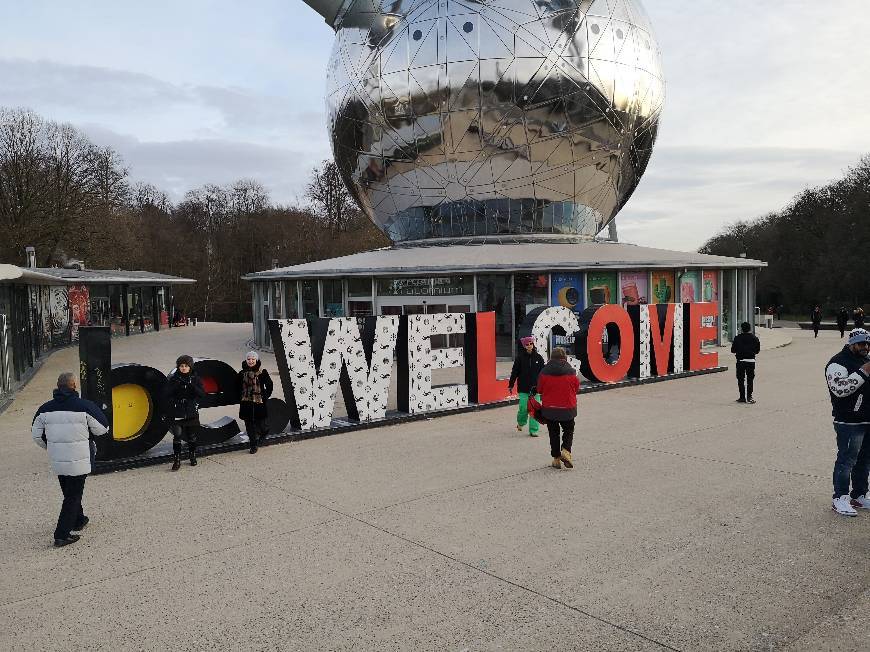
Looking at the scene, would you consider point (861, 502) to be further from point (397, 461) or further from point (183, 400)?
point (183, 400)

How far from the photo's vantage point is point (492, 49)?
22172 mm

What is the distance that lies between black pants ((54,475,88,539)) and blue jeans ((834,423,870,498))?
7848 millimetres

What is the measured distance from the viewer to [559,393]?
9.39 metres

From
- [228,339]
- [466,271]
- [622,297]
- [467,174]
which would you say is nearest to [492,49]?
[467,174]

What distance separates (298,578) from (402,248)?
70.5 feet

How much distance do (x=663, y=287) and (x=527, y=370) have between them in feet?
46.7

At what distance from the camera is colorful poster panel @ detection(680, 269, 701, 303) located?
81.7 ft

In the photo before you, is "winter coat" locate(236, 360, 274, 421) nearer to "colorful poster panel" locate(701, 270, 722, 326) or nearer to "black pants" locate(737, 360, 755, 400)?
"black pants" locate(737, 360, 755, 400)

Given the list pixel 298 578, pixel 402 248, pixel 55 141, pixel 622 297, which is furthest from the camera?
pixel 55 141

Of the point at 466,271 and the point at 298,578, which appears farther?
the point at 466,271

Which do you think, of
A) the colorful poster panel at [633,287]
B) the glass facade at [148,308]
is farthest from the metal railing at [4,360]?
the glass facade at [148,308]

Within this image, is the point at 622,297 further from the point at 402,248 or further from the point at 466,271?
the point at 402,248

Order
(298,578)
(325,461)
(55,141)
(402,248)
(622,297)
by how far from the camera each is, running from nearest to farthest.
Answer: (298,578) < (325,461) < (622,297) < (402,248) < (55,141)

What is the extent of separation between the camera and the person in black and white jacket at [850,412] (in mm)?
7020
